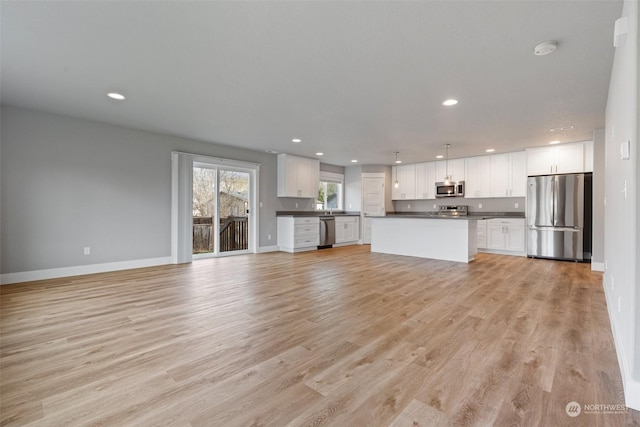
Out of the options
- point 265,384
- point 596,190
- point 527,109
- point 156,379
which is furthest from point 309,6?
point 596,190

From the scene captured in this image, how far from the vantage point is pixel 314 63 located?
2.83 m

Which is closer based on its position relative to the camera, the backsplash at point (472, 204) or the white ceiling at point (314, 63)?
the white ceiling at point (314, 63)

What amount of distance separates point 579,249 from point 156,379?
7.38 meters

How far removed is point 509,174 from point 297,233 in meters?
5.32

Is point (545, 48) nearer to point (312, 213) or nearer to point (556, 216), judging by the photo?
point (556, 216)

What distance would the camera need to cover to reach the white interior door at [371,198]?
29.6ft

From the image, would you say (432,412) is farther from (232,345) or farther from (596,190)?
(596,190)

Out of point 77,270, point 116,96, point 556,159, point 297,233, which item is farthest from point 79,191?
point 556,159

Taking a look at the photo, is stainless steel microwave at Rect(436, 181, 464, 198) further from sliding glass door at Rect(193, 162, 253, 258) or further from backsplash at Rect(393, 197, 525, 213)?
sliding glass door at Rect(193, 162, 253, 258)

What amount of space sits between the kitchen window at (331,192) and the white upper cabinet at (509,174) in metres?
4.27

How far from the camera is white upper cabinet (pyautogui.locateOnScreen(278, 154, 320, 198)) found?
7461 mm

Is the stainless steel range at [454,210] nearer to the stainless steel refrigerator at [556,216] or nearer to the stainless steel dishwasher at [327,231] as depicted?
the stainless steel refrigerator at [556,216]

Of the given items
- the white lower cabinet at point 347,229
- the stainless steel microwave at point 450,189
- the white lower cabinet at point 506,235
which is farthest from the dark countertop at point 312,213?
the white lower cabinet at point 506,235

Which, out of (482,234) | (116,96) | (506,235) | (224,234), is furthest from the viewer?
(482,234)
